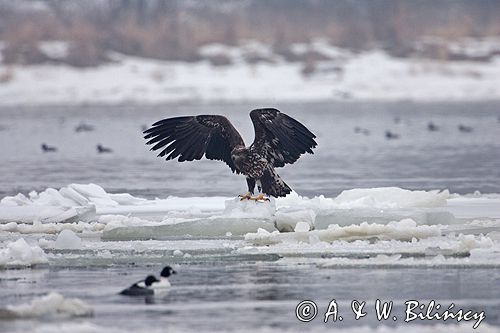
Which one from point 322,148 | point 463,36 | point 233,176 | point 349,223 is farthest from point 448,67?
point 349,223

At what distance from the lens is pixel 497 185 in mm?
16031

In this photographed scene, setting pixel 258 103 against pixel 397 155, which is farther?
pixel 258 103

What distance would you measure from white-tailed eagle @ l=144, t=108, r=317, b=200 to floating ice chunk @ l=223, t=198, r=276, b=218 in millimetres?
114

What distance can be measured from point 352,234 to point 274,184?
1117mm

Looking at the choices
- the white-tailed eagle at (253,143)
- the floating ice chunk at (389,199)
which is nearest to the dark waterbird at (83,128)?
the floating ice chunk at (389,199)

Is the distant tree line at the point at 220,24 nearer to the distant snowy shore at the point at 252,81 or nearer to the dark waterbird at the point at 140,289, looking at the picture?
the distant snowy shore at the point at 252,81

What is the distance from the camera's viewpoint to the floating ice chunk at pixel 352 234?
11023mm

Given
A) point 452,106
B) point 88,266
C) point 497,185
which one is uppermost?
point 452,106

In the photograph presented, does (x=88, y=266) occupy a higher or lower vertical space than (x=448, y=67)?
lower

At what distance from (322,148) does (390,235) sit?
525 inches

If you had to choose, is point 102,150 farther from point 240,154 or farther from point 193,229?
point 193,229

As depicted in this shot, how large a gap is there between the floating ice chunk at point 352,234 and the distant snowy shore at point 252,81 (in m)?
30.3

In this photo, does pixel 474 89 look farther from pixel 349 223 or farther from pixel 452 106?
pixel 349 223

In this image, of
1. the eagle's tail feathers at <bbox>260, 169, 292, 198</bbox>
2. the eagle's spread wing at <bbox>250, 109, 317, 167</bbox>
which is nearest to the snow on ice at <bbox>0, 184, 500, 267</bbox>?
the eagle's tail feathers at <bbox>260, 169, 292, 198</bbox>
